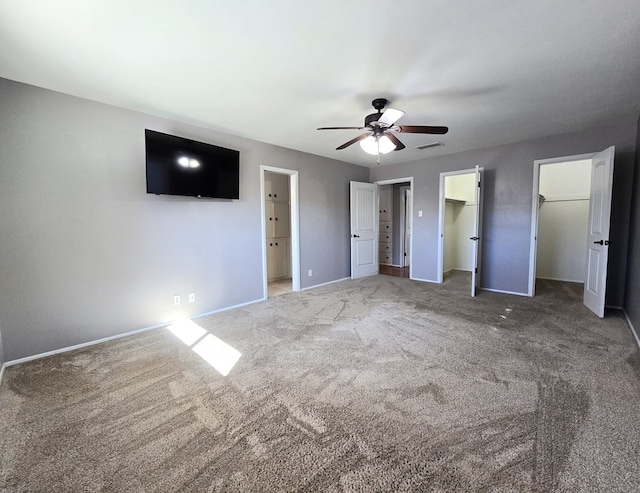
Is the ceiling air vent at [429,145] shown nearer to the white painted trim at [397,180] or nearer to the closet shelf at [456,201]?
the white painted trim at [397,180]

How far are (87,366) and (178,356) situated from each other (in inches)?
28.0

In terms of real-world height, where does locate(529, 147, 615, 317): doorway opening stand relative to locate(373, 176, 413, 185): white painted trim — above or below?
below

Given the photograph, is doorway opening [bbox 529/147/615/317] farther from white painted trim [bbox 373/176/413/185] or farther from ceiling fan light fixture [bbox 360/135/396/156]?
ceiling fan light fixture [bbox 360/135/396/156]

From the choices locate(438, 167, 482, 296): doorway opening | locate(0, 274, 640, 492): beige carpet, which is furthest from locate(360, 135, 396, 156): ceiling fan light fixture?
locate(438, 167, 482, 296): doorway opening

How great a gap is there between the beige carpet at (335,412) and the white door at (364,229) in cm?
271

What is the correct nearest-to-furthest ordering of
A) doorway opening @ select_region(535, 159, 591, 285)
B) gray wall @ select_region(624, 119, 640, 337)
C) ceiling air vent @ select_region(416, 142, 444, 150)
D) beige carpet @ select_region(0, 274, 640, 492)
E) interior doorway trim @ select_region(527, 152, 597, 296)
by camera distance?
beige carpet @ select_region(0, 274, 640, 492) < gray wall @ select_region(624, 119, 640, 337) < interior doorway trim @ select_region(527, 152, 597, 296) < ceiling air vent @ select_region(416, 142, 444, 150) < doorway opening @ select_region(535, 159, 591, 285)

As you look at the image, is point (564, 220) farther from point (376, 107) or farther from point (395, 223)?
point (376, 107)

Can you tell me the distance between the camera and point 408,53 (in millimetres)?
2018

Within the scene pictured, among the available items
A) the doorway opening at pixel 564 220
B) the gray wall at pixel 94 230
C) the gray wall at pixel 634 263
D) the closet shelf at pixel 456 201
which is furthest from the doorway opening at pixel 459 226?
the gray wall at pixel 94 230

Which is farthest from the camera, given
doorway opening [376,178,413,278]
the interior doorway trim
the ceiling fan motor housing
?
doorway opening [376,178,413,278]

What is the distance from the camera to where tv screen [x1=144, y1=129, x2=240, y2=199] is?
3018mm

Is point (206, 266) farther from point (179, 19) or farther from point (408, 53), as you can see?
point (408, 53)

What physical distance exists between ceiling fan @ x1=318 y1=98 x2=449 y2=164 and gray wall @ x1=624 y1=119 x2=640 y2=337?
2.50 m

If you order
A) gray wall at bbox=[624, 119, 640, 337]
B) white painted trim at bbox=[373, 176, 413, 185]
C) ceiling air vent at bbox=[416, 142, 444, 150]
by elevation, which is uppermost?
ceiling air vent at bbox=[416, 142, 444, 150]
